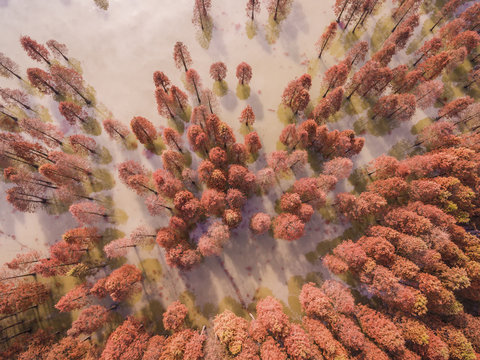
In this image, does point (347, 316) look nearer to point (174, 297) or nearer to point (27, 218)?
point (174, 297)

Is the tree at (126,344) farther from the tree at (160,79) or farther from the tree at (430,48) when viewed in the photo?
the tree at (430,48)

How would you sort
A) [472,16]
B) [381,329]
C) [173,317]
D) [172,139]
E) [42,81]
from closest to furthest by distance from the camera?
[381,329], [173,317], [172,139], [42,81], [472,16]

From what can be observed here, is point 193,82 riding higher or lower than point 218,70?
lower

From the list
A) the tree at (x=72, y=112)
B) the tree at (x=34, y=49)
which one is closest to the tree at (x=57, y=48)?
the tree at (x=34, y=49)

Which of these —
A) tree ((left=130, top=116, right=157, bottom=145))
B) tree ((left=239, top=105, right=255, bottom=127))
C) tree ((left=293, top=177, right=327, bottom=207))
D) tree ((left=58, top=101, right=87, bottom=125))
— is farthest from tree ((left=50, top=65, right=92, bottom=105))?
tree ((left=293, top=177, right=327, bottom=207))

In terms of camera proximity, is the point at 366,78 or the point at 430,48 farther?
the point at 430,48

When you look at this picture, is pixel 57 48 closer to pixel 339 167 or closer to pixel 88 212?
pixel 88 212

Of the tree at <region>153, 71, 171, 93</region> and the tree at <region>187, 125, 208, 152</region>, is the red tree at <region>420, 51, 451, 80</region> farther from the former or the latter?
the tree at <region>153, 71, 171, 93</region>

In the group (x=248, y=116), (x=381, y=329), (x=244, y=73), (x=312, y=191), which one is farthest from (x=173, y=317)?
(x=244, y=73)

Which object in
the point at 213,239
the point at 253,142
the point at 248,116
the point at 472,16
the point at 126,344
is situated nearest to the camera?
the point at 126,344
